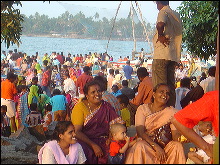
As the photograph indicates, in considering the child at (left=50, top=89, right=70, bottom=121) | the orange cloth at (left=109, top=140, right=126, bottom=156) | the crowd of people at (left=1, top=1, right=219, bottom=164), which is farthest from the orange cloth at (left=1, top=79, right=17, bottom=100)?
the orange cloth at (left=109, top=140, right=126, bottom=156)

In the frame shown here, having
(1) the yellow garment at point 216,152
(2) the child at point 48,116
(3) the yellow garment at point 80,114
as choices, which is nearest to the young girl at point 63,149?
(3) the yellow garment at point 80,114

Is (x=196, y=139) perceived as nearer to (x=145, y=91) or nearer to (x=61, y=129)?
(x=61, y=129)

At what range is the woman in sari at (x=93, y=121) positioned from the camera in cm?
526

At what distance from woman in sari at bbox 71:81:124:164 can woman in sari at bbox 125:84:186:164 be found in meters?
0.29

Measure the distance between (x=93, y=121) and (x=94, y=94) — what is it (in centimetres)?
31

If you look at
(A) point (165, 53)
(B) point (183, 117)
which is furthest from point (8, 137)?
(B) point (183, 117)

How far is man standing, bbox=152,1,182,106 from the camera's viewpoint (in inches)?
265

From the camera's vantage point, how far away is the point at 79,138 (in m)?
5.29

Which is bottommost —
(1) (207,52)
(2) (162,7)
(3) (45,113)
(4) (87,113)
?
(3) (45,113)

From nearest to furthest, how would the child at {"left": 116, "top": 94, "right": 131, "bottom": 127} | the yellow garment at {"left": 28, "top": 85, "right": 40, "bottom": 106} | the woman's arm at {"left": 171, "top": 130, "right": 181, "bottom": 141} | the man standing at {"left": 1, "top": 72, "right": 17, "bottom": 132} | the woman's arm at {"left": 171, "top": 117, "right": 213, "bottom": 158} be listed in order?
the woman's arm at {"left": 171, "top": 117, "right": 213, "bottom": 158}, the woman's arm at {"left": 171, "top": 130, "right": 181, "bottom": 141}, the child at {"left": 116, "top": 94, "right": 131, "bottom": 127}, the man standing at {"left": 1, "top": 72, "right": 17, "bottom": 132}, the yellow garment at {"left": 28, "top": 85, "right": 40, "bottom": 106}

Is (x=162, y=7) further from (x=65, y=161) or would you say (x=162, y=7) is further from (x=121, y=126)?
(x=65, y=161)

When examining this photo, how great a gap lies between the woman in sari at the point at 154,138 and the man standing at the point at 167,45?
4.80 feet

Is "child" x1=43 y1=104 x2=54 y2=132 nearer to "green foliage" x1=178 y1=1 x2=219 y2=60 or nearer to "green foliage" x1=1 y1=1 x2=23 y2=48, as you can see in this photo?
"green foliage" x1=1 y1=1 x2=23 y2=48

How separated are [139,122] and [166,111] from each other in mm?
320
